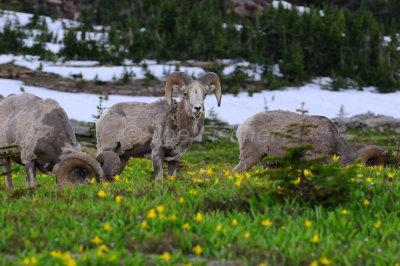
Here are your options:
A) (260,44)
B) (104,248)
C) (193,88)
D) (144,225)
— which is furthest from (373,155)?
(260,44)

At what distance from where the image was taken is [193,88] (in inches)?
352

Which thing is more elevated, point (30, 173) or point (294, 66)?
point (294, 66)

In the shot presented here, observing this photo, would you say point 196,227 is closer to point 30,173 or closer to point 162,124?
point 162,124

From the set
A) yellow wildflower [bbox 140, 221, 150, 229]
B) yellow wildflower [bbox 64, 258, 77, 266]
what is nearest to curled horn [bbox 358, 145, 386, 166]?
yellow wildflower [bbox 140, 221, 150, 229]

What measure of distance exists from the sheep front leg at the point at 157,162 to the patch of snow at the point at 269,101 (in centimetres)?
2216

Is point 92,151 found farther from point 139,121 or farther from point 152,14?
point 152,14

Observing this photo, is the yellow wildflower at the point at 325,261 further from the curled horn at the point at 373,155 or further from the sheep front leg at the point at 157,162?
the curled horn at the point at 373,155

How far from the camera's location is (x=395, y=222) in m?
4.72

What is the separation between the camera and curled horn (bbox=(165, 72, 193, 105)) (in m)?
9.11

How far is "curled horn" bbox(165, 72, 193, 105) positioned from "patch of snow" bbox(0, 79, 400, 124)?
2180 centimetres

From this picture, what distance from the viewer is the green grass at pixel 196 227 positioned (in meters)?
3.81

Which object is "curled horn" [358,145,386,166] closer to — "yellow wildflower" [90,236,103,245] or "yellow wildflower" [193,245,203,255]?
"yellow wildflower" [193,245,203,255]

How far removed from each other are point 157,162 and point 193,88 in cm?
183

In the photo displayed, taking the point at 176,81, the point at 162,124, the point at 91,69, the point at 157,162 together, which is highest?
the point at 176,81
